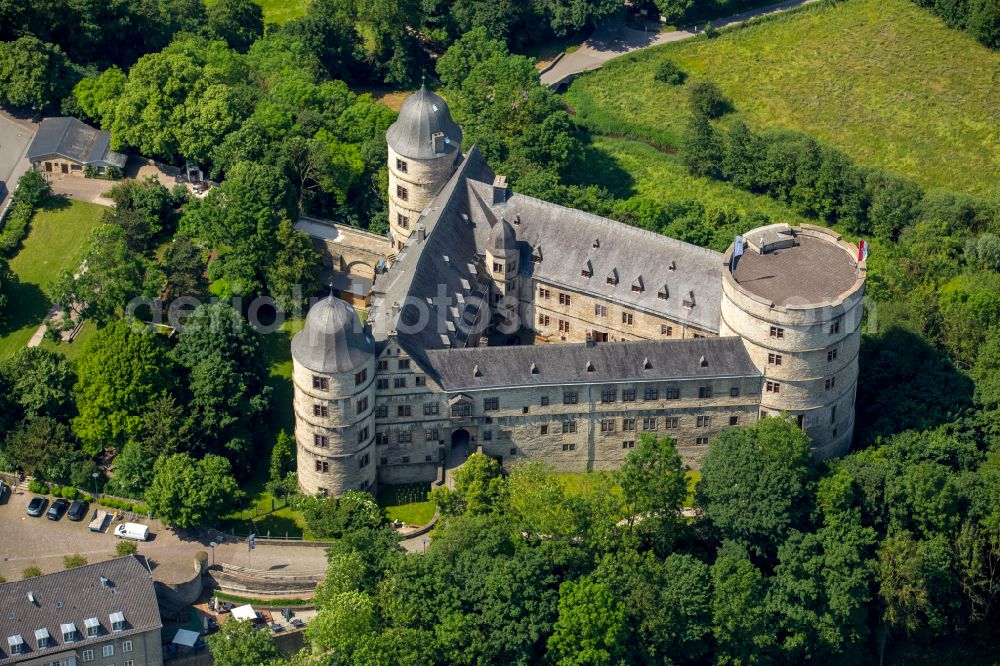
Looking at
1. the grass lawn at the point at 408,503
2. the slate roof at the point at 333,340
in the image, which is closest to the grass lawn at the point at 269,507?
the grass lawn at the point at 408,503

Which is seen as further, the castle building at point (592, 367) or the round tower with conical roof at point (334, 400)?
the castle building at point (592, 367)

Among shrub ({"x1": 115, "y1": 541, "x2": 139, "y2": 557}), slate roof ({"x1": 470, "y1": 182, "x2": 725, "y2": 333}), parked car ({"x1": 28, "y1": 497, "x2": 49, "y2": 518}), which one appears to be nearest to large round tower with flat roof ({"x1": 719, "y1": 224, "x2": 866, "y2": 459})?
slate roof ({"x1": 470, "y1": 182, "x2": 725, "y2": 333})

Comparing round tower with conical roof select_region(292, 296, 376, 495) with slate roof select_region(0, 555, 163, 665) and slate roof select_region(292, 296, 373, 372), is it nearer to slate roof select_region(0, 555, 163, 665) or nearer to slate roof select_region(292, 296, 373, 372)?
slate roof select_region(292, 296, 373, 372)

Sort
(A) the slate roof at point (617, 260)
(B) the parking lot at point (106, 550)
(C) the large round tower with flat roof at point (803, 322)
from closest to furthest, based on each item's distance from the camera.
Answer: (B) the parking lot at point (106, 550), (C) the large round tower with flat roof at point (803, 322), (A) the slate roof at point (617, 260)

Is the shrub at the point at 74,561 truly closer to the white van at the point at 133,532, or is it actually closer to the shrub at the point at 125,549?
the shrub at the point at 125,549

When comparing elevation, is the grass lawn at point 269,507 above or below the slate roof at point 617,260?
below

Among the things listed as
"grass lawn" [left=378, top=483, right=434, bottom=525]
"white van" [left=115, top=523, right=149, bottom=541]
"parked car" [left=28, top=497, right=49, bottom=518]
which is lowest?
"grass lawn" [left=378, top=483, right=434, bottom=525]

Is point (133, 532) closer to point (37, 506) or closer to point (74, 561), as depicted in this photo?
point (74, 561)

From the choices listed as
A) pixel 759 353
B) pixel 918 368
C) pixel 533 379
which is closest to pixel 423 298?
pixel 533 379
